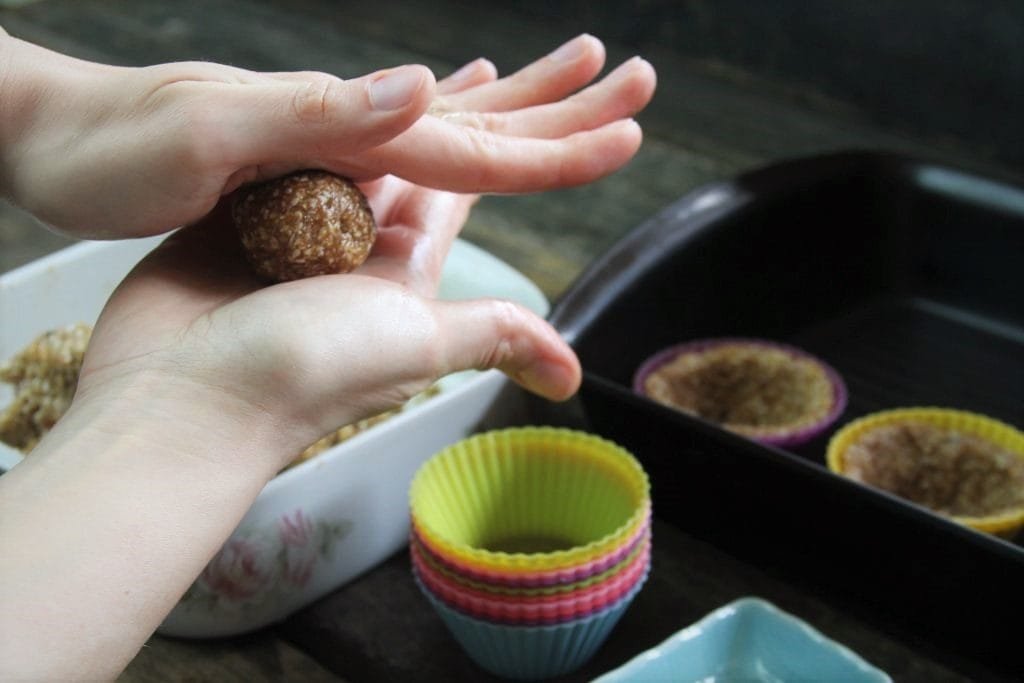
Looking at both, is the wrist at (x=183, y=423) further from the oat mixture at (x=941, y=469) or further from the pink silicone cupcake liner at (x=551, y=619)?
the oat mixture at (x=941, y=469)

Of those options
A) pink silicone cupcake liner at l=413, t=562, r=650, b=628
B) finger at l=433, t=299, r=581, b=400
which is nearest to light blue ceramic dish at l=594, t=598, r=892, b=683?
pink silicone cupcake liner at l=413, t=562, r=650, b=628

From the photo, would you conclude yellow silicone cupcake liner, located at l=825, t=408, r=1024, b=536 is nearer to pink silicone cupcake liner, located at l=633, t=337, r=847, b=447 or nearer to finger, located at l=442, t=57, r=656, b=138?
pink silicone cupcake liner, located at l=633, t=337, r=847, b=447

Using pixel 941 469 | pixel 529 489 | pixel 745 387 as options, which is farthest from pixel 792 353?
pixel 529 489

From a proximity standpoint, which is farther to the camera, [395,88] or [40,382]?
[40,382]

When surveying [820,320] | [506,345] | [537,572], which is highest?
[506,345]

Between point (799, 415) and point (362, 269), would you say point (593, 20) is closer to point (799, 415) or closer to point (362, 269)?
point (799, 415)

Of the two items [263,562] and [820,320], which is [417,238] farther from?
[820,320]

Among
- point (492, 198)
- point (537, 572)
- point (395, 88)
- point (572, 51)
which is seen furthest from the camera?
point (492, 198)
